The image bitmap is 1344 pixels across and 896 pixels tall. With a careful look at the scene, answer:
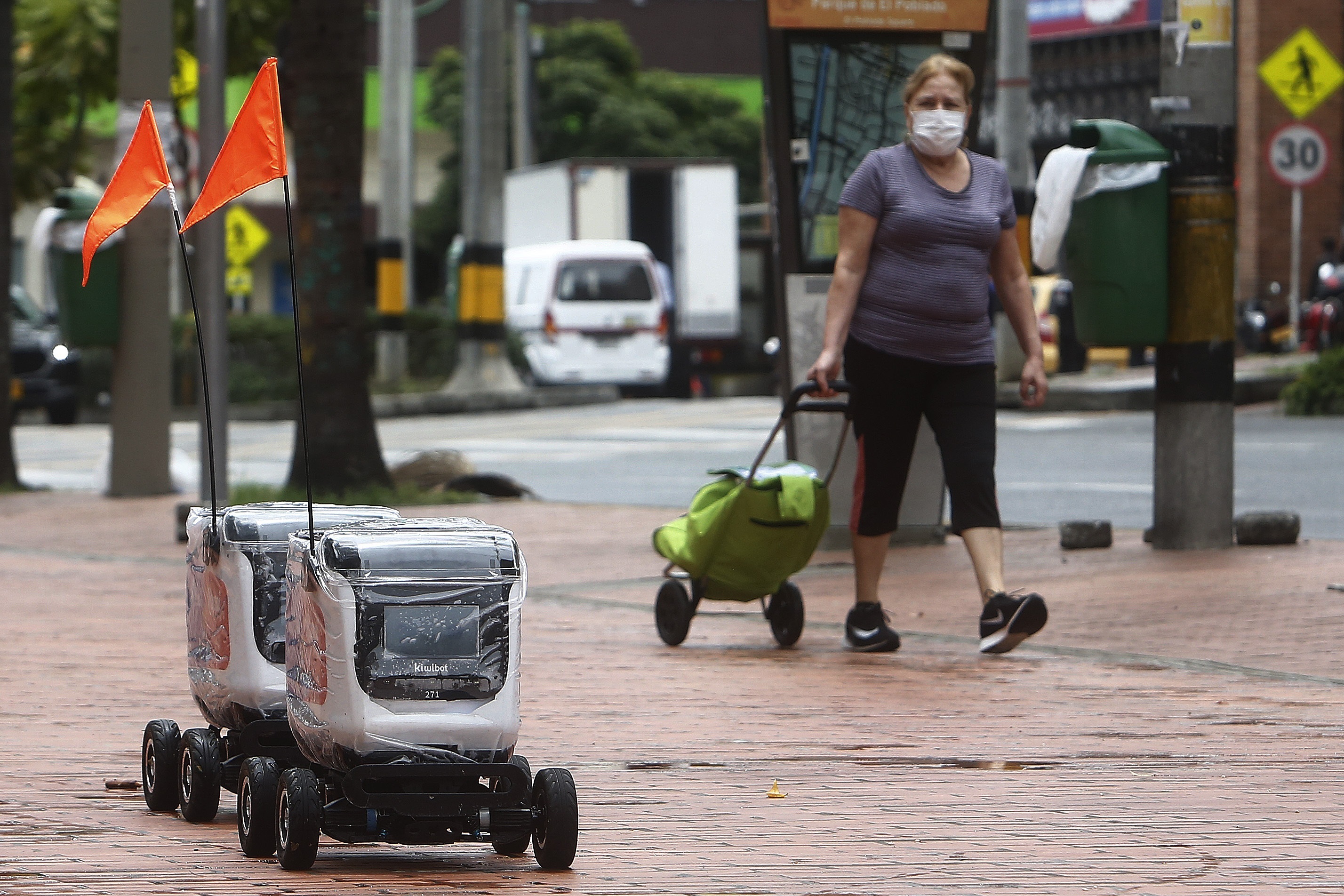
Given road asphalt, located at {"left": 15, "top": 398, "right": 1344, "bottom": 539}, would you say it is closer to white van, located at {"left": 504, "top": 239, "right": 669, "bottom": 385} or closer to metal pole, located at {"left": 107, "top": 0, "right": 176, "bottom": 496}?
metal pole, located at {"left": 107, "top": 0, "right": 176, "bottom": 496}

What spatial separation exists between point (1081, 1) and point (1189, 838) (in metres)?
34.6

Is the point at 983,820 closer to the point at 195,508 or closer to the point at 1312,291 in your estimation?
the point at 195,508

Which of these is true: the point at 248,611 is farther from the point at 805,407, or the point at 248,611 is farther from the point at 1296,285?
the point at 1296,285

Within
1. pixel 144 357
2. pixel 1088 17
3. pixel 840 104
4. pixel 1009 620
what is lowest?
pixel 1009 620

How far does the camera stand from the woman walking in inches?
279

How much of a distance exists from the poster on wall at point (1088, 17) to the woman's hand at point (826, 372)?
30.5 metres

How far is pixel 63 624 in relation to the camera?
27.6 feet

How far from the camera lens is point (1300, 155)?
22.3 meters

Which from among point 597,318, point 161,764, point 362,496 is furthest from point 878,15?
point 597,318

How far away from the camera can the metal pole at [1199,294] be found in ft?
30.1

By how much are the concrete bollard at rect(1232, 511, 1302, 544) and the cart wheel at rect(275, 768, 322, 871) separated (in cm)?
617

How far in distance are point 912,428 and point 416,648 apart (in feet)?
11.5

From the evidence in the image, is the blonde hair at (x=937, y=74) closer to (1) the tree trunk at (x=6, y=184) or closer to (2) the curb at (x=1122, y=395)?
(1) the tree trunk at (x=6, y=184)

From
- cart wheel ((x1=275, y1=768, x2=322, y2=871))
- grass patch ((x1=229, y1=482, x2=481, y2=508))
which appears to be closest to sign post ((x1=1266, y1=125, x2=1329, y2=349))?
grass patch ((x1=229, y1=482, x2=481, y2=508))
